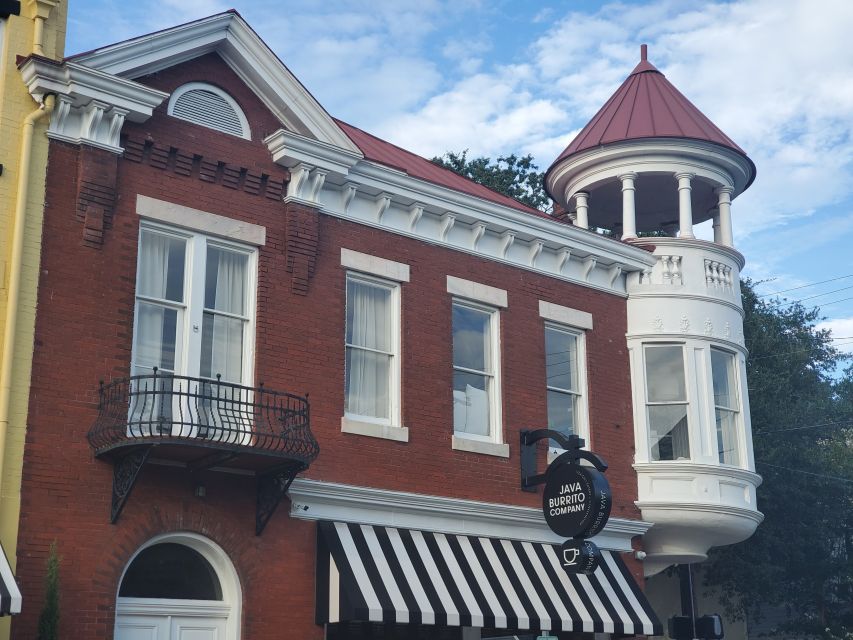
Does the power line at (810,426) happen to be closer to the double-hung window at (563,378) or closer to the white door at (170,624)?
the double-hung window at (563,378)

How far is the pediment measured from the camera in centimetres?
1419

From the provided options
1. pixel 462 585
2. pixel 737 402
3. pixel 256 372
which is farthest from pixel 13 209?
pixel 737 402

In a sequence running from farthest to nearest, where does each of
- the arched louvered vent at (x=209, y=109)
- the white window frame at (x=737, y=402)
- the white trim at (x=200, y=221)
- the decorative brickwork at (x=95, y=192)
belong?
the white window frame at (x=737, y=402) < the arched louvered vent at (x=209, y=109) < the white trim at (x=200, y=221) < the decorative brickwork at (x=95, y=192)

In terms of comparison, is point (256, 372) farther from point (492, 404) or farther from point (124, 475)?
point (492, 404)

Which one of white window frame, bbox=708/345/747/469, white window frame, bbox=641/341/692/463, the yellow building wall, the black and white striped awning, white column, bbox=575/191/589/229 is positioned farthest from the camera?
white column, bbox=575/191/589/229

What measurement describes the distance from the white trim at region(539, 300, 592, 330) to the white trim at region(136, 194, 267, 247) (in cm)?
523

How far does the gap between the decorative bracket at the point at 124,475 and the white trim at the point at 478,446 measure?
17.0 ft

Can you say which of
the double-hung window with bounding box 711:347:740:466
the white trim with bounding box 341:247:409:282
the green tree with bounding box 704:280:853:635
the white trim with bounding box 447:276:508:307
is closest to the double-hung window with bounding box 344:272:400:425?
the white trim with bounding box 341:247:409:282

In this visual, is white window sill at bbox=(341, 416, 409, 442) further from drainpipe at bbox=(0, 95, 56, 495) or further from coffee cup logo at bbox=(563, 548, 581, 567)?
drainpipe at bbox=(0, 95, 56, 495)

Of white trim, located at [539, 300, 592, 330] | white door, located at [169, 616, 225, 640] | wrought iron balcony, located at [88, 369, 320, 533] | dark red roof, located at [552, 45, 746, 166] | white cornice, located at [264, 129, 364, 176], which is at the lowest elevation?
white door, located at [169, 616, 225, 640]

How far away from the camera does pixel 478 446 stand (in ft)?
55.0

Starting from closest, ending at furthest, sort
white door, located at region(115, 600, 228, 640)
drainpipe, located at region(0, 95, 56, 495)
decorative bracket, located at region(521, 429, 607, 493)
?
drainpipe, located at region(0, 95, 56, 495) < white door, located at region(115, 600, 228, 640) < decorative bracket, located at region(521, 429, 607, 493)

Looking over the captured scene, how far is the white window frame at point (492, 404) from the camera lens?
16734 millimetres

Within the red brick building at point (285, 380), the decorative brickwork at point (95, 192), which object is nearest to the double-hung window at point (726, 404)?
the red brick building at point (285, 380)
